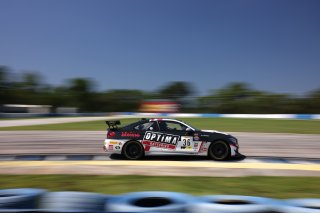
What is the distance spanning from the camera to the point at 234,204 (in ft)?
14.7

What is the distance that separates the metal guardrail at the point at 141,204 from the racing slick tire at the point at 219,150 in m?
5.11

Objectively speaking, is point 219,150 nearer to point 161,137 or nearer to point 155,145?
point 161,137

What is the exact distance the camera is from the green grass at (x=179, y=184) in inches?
242

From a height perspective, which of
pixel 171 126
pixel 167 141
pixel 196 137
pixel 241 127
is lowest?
pixel 167 141

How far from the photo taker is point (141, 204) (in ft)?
15.0

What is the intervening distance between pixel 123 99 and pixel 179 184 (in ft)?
251

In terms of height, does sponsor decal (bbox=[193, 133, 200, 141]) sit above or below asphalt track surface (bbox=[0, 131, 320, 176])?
above

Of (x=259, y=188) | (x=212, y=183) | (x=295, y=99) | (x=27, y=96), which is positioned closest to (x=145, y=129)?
(x=212, y=183)

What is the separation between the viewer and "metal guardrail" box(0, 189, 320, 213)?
406 cm

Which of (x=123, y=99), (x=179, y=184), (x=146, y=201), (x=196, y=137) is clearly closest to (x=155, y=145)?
(x=196, y=137)

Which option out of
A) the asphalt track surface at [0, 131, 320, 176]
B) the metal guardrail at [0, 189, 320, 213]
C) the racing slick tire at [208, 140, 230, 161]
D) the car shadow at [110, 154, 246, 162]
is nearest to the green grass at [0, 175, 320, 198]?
the asphalt track surface at [0, 131, 320, 176]

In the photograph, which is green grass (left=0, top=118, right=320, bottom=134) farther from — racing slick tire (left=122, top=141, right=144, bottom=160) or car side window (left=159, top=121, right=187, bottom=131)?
racing slick tire (left=122, top=141, right=144, bottom=160)

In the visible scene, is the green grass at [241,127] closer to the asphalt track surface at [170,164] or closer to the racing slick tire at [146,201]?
the asphalt track surface at [170,164]

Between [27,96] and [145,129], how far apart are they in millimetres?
83433
